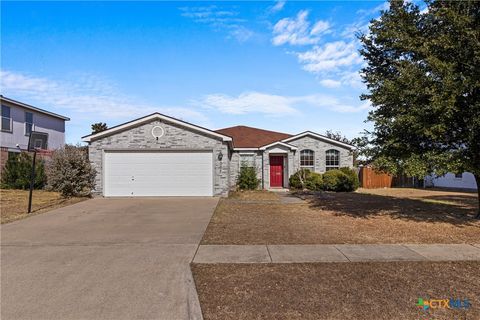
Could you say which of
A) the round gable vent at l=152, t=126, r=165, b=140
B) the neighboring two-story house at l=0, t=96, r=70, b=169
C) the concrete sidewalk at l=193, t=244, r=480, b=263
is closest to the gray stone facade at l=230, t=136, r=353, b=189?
the round gable vent at l=152, t=126, r=165, b=140

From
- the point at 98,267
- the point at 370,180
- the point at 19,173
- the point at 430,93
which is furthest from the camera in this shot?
the point at 370,180

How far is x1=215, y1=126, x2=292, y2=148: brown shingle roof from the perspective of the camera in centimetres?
2311

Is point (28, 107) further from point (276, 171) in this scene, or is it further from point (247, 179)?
point (276, 171)

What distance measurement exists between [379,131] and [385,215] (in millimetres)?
2811

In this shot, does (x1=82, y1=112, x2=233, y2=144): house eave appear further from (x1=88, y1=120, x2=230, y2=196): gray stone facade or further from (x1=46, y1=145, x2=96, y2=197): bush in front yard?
(x1=46, y1=145, x2=96, y2=197): bush in front yard

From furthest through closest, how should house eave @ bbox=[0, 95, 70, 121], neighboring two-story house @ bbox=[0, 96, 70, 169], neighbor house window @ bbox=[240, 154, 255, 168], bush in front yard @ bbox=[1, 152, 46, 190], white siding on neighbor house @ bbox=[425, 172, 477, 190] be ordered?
white siding on neighbor house @ bbox=[425, 172, 477, 190] < neighbor house window @ bbox=[240, 154, 255, 168] < neighboring two-story house @ bbox=[0, 96, 70, 169] < house eave @ bbox=[0, 95, 70, 121] < bush in front yard @ bbox=[1, 152, 46, 190]

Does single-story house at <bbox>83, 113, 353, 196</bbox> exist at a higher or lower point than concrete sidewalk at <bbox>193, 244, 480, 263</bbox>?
higher

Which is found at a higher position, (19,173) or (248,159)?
(248,159)

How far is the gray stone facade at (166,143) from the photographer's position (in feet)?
55.0

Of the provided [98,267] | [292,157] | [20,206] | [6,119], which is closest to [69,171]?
[20,206]

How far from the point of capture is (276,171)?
76.1 feet

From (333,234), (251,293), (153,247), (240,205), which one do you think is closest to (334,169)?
(240,205)

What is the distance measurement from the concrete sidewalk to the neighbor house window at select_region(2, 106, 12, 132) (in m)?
21.3

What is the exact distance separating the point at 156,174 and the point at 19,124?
1326cm
